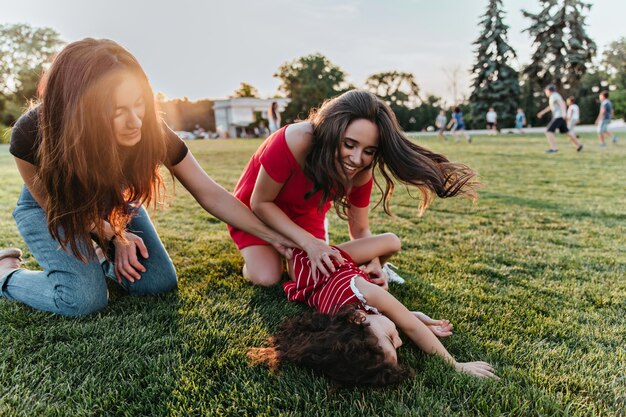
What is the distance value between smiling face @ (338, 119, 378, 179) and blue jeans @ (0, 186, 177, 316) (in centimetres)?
122

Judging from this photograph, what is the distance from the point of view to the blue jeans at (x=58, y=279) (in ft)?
7.61

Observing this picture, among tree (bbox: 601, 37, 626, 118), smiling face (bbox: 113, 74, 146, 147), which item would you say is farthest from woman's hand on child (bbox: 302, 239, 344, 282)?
tree (bbox: 601, 37, 626, 118)

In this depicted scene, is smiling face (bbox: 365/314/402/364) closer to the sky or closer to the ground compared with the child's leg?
closer to the ground

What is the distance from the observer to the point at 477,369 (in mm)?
1897

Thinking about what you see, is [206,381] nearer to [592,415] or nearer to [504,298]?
[592,415]

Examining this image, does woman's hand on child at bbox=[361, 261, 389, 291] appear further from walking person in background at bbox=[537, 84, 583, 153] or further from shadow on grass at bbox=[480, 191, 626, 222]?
walking person in background at bbox=[537, 84, 583, 153]

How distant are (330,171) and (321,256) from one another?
1.58 ft

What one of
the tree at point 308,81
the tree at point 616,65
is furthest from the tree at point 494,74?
the tree at point 308,81

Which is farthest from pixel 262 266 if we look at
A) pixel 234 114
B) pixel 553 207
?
pixel 234 114

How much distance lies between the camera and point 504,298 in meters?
2.71

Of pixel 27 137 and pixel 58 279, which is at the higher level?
pixel 27 137

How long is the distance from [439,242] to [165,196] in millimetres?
2388

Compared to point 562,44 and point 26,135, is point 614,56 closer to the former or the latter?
point 562,44

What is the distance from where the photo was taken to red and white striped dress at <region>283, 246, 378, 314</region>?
218 centimetres
